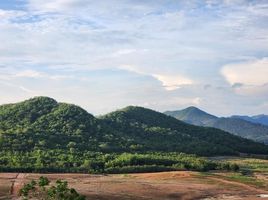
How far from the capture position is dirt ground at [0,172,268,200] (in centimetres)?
8831

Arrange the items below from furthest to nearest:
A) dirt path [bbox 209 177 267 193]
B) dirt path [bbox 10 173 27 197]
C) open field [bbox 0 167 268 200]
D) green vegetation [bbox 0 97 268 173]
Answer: green vegetation [bbox 0 97 268 173] < dirt path [bbox 209 177 267 193] < open field [bbox 0 167 268 200] < dirt path [bbox 10 173 27 197]

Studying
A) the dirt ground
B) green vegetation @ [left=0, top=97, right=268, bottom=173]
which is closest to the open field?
the dirt ground

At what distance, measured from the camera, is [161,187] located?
97625 mm

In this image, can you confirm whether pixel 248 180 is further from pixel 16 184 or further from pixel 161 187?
pixel 16 184

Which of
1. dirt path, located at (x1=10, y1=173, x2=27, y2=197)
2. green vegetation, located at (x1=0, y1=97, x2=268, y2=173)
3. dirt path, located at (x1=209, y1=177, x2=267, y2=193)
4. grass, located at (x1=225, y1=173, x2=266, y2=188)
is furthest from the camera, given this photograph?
green vegetation, located at (x1=0, y1=97, x2=268, y2=173)

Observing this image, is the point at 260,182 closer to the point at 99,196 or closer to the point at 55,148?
the point at 99,196

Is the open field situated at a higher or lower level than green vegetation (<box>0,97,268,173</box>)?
lower

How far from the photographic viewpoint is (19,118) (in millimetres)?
196000

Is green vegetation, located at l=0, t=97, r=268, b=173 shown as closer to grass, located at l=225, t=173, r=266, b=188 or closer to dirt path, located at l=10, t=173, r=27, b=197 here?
dirt path, located at l=10, t=173, r=27, b=197

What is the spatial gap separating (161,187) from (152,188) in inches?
93.8

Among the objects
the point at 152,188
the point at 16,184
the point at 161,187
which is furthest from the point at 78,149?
the point at 16,184

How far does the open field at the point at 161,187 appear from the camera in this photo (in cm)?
8900

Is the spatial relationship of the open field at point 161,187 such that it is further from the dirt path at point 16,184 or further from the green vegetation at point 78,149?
the green vegetation at point 78,149

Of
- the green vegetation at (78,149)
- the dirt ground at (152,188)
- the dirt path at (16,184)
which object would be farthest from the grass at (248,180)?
the dirt path at (16,184)
